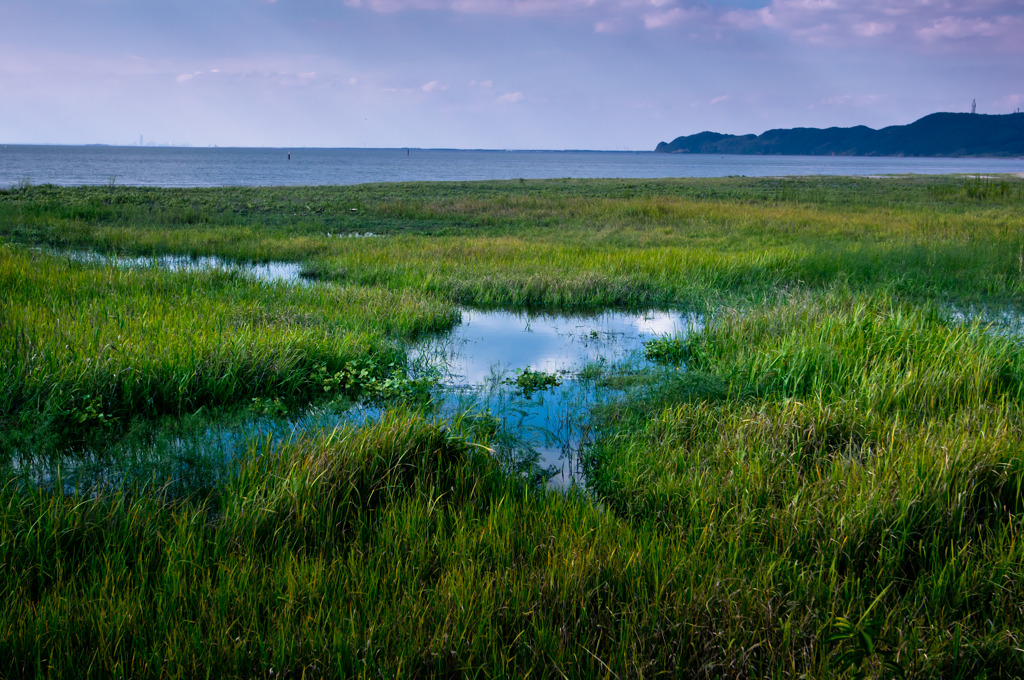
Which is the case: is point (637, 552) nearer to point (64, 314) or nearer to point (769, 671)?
point (769, 671)

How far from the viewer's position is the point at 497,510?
3863 mm

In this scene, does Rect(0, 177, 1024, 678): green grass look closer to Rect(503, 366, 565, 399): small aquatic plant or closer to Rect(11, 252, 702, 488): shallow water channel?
Rect(11, 252, 702, 488): shallow water channel

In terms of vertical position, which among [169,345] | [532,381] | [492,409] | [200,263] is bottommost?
[492,409]

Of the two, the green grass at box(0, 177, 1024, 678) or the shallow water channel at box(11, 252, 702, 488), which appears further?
the shallow water channel at box(11, 252, 702, 488)

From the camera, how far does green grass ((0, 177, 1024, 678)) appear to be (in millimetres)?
2848

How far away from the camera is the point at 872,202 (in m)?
28.5

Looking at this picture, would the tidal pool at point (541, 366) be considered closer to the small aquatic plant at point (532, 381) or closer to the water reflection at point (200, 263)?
the small aquatic plant at point (532, 381)

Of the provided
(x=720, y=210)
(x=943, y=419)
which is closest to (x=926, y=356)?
(x=943, y=419)

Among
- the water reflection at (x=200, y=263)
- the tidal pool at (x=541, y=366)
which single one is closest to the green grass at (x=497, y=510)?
the tidal pool at (x=541, y=366)

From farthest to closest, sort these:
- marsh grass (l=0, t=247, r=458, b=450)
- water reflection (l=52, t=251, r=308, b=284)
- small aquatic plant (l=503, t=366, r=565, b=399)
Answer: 1. water reflection (l=52, t=251, r=308, b=284)
2. small aquatic plant (l=503, t=366, r=565, b=399)
3. marsh grass (l=0, t=247, r=458, b=450)

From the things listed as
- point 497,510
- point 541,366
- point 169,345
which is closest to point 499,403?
point 541,366

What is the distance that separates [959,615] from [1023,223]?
20310 mm

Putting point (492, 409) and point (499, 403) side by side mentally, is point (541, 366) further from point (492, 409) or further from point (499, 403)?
point (492, 409)

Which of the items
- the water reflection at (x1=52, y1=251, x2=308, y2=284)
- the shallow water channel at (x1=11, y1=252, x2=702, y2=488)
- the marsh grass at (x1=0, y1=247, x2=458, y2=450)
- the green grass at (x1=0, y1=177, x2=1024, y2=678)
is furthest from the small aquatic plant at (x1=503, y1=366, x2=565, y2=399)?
the water reflection at (x1=52, y1=251, x2=308, y2=284)
